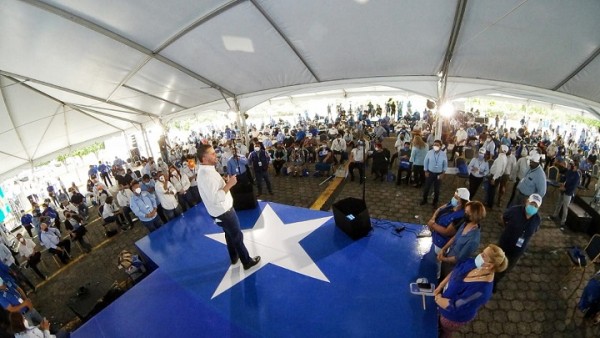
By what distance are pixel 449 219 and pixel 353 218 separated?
56.4 inches

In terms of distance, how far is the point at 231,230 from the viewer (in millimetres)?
3553

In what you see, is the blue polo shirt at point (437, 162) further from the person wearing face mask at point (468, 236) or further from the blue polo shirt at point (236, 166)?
the blue polo shirt at point (236, 166)

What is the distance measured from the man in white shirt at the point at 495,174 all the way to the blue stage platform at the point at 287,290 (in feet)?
10.7

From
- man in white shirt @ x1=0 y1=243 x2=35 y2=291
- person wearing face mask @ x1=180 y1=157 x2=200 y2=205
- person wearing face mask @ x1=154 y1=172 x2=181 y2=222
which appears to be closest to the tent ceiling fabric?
person wearing face mask @ x1=180 y1=157 x2=200 y2=205

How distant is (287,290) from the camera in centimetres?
346

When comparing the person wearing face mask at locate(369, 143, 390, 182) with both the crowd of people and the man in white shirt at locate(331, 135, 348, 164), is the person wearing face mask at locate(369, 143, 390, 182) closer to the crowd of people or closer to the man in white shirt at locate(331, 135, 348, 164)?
the crowd of people

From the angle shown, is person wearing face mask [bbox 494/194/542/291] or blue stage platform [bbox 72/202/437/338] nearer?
blue stage platform [bbox 72/202/437/338]

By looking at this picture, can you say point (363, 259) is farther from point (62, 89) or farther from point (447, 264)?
point (62, 89)

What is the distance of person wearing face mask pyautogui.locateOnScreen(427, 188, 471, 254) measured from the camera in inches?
132

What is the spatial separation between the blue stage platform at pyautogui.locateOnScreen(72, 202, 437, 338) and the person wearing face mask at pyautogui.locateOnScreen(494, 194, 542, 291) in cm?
107

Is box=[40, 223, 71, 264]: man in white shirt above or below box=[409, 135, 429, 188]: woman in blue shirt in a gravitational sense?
below

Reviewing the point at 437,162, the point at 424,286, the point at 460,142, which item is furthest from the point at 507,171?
the point at 424,286

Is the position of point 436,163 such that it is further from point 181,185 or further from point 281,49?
point 181,185

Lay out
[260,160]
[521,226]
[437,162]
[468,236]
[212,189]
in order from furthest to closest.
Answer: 1. [260,160]
2. [437,162]
3. [521,226]
4. [212,189]
5. [468,236]
